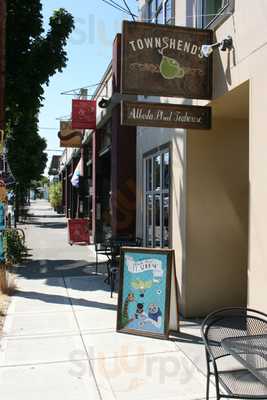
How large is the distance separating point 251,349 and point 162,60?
12.1 ft

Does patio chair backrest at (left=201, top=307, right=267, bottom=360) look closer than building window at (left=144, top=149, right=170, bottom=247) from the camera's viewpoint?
Yes

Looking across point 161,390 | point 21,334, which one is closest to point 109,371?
point 161,390

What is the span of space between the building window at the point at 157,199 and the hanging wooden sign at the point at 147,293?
214 centimetres

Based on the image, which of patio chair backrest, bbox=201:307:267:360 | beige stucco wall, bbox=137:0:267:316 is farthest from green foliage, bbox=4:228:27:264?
patio chair backrest, bbox=201:307:267:360

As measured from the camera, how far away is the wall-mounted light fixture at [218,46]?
5.58 m

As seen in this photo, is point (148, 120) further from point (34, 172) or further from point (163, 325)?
point (34, 172)

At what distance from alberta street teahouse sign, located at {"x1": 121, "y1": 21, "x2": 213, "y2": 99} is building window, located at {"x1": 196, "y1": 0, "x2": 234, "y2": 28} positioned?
24 centimetres

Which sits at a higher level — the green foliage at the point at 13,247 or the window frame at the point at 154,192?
the window frame at the point at 154,192

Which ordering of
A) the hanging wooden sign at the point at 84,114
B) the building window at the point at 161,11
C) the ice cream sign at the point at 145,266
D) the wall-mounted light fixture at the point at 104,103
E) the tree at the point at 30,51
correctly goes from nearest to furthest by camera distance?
the ice cream sign at the point at 145,266 → the building window at the point at 161,11 → the tree at the point at 30,51 → the wall-mounted light fixture at the point at 104,103 → the hanging wooden sign at the point at 84,114

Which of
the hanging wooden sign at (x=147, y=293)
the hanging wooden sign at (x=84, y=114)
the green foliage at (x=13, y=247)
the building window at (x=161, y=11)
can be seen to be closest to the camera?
the hanging wooden sign at (x=147, y=293)

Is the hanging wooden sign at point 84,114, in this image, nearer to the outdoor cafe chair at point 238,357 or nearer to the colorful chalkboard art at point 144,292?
the colorful chalkboard art at point 144,292

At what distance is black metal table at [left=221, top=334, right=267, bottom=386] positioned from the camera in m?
3.37

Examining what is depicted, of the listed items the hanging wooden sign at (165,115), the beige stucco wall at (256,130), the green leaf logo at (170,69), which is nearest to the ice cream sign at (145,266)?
the beige stucco wall at (256,130)

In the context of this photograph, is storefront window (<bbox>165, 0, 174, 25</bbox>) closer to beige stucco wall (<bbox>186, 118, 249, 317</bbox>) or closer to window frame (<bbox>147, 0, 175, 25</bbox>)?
window frame (<bbox>147, 0, 175, 25</bbox>)
